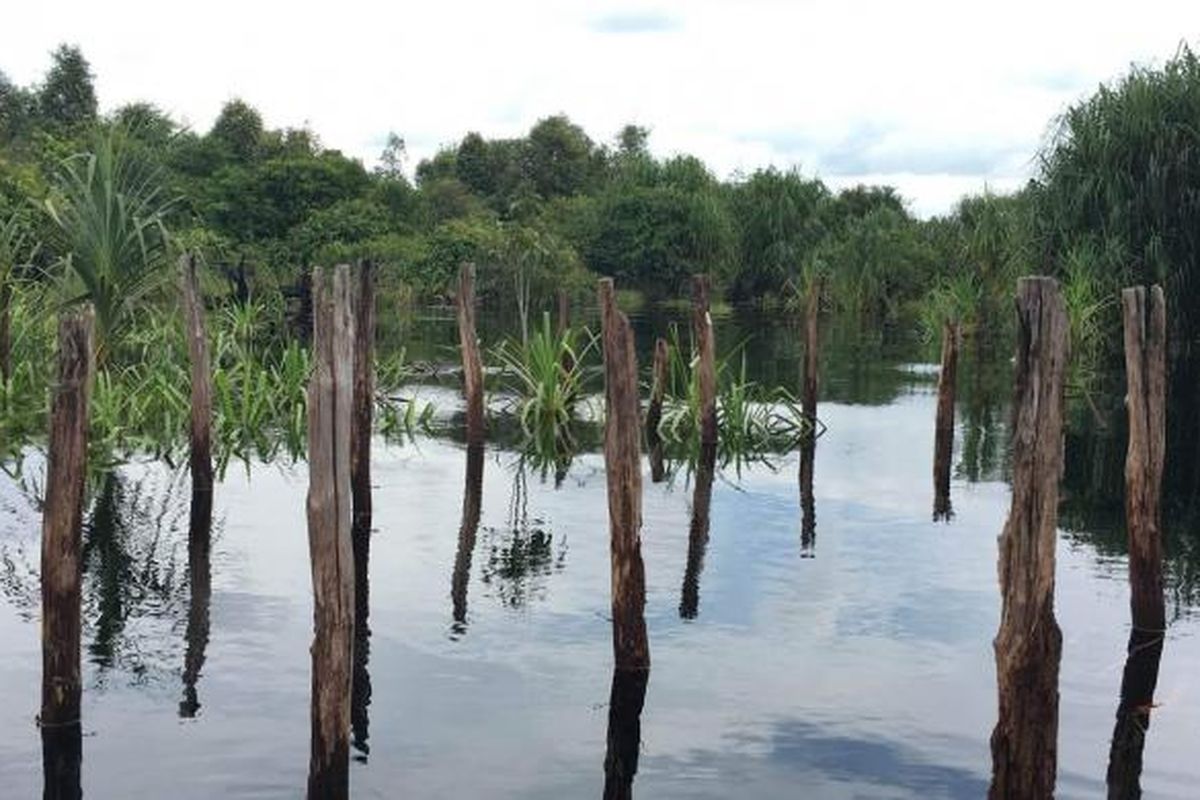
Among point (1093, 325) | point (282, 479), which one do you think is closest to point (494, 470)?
point (282, 479)

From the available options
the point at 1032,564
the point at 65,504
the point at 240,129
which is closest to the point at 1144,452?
the point at 1032,564

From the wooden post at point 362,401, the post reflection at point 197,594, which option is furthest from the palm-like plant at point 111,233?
the post reflection at point 197,594

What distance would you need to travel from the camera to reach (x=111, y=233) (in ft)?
51.6

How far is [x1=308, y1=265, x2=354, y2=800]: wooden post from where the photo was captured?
24.7 ft

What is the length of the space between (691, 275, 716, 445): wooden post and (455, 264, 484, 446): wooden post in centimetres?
282

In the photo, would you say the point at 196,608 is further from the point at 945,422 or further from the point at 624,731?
the point at 945,422

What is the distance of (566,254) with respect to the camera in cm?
5772

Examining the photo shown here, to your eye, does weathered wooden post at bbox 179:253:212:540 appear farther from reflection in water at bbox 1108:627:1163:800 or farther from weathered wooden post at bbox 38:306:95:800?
reflection in water at bbox 1108:627:1163:800

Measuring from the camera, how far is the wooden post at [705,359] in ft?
61.1

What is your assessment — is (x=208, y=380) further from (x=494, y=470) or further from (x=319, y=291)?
(x=319, y=291)

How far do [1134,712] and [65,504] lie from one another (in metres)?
6.90

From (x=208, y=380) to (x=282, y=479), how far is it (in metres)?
2.88

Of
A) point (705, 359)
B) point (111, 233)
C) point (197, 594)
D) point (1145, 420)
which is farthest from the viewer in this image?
point (705, 359)

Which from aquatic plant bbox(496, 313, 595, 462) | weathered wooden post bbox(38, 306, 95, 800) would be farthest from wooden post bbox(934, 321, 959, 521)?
weathered wooden post bbox(38, 306, 95, 800)
